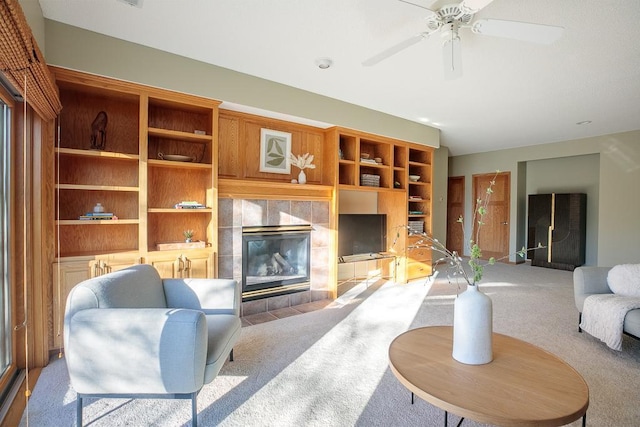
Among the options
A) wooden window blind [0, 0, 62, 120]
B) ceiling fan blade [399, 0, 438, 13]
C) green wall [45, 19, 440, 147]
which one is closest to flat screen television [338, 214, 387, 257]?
green wall [45, 19, 440, 147]

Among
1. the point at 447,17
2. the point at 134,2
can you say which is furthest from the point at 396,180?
the point at 134,2

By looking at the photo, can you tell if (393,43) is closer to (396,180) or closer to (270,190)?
(270,190)

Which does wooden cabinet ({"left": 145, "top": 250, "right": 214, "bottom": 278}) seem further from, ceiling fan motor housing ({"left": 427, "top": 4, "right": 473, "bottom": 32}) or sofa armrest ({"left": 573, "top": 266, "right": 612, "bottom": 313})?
sofa armrest ({"left": 573, "top": 266, "right": 612, "bottom": 313})

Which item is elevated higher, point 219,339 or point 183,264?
point 183,264

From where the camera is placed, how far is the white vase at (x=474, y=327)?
1.54 m

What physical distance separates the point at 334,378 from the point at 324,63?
8.48ft

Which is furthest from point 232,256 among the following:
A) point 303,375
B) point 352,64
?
point 352,64

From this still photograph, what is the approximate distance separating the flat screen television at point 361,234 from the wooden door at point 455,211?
3.49 m

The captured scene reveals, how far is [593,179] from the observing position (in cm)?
607

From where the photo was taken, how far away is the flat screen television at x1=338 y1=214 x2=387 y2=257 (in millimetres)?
4445

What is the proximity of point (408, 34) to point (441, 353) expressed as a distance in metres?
2.21

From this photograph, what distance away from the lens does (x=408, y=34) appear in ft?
7.92

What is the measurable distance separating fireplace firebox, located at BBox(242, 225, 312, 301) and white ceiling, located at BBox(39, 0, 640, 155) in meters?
1.66

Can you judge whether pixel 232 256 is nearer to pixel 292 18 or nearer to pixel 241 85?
pixel 241 85
